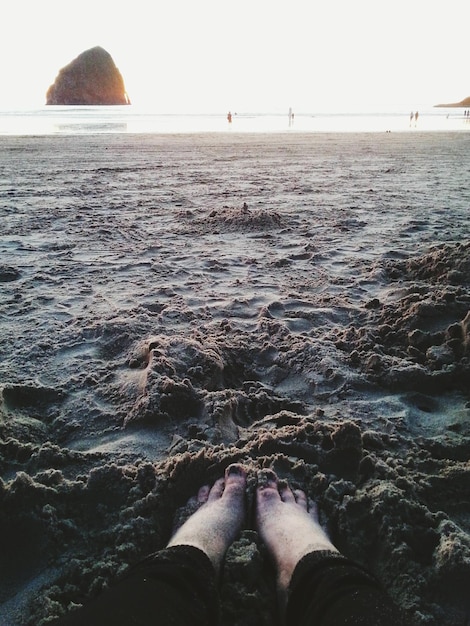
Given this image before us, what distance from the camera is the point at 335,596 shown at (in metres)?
1.14

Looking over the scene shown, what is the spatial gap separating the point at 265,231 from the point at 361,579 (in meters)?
3.88

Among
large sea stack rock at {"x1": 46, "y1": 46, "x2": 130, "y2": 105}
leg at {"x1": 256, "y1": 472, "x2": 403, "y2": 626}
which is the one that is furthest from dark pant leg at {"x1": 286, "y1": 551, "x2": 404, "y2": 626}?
large sea stack rock at {"x1": 46, "y1": 46, "x2": 130, "y2": 105}

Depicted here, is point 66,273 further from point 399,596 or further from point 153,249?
point 399,596

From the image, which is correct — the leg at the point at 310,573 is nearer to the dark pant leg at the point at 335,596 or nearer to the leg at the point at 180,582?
the dark pant leg at the point at 335,596

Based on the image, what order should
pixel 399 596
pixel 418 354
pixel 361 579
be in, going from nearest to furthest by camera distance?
pixel 361 579, pixel 399 596, pixel 418 354

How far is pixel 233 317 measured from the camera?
9.52ft

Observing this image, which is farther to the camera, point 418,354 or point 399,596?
point 418,354

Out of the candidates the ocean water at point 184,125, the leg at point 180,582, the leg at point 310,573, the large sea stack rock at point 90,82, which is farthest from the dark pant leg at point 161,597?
the large sea stack rock at point 90,82

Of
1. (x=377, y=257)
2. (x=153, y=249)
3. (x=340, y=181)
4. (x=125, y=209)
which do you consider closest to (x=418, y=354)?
(x=377, y=257)

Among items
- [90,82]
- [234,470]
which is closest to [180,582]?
[234,470]

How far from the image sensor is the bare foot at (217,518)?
4.80 ft

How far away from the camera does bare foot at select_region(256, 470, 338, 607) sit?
141 centimetres

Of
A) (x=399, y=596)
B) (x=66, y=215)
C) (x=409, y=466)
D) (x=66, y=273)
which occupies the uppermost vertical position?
(x=66, y=215)

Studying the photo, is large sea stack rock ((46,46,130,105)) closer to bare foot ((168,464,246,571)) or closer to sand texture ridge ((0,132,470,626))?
sand texture ridge ((0,132,470,626))
